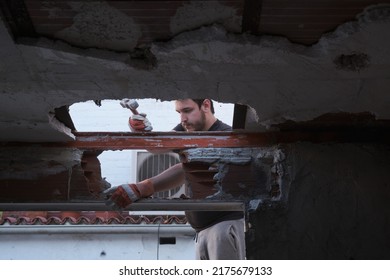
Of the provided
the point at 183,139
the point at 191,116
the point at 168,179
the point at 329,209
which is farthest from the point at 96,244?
the point at 329,209

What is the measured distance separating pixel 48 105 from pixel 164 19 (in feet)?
2.76

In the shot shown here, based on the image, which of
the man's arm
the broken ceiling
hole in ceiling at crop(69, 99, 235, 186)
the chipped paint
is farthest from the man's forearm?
hole in ceiling at crop(69, 99, 235, 186)

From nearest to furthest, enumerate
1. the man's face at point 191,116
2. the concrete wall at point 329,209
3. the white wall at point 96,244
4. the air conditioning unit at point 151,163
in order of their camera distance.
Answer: the concrete wall at point 329,209, the man's face at point 191,116, the white wall at point 96,244, the air conditioning unit at point 151,163

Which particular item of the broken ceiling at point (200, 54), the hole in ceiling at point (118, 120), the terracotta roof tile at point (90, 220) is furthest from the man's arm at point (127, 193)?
the hole in ceiling at point (118, 120)

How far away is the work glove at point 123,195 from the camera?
8.29ft

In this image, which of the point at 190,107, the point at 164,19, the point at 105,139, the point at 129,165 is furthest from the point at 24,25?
the point at 129,165

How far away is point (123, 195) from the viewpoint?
2523mm

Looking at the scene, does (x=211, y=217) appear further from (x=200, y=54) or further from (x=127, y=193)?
(x=200, y=54)

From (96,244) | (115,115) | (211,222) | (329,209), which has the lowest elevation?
(329,209)

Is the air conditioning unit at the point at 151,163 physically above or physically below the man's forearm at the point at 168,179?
above

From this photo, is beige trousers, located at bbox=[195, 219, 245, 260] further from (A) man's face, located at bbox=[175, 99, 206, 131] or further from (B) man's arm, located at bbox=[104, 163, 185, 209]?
(B) man's arm, located at bbox=[104, 163, 185, 209]

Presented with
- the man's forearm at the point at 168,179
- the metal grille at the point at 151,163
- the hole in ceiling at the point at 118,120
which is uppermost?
the hole in ceiling at the point at 118,120

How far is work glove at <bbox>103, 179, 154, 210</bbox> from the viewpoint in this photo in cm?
253

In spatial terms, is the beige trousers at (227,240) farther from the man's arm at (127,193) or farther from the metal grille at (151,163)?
the metal grille at (151,163)
